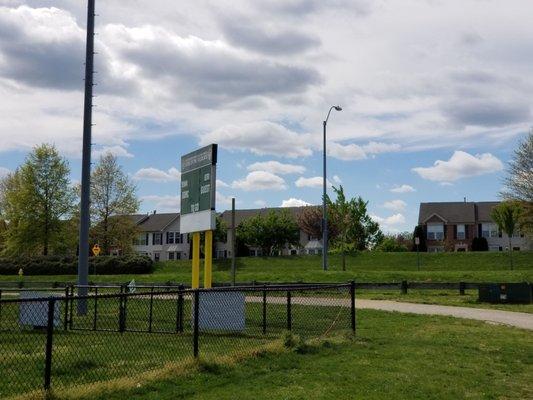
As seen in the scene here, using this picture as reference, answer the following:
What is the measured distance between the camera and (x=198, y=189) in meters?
16.4

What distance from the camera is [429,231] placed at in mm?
83938

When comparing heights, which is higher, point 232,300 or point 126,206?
point 126,206

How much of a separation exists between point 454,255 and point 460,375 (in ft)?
163

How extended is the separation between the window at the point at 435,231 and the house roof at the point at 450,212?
1.17 metres

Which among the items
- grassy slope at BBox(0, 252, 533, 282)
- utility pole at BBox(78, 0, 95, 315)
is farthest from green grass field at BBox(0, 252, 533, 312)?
utility pole at BBox(78, 0, 95, 315)

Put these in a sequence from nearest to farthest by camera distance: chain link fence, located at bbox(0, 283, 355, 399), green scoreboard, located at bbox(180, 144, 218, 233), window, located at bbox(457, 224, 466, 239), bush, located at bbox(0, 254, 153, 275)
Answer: chain link fence, located at bbox(0, 283, 355, 399) < green scoreboard, located at bbox(180, 144, 218, 233) < bush, located at bbox(0, 254, 153, 275) < window, located at bbox(457, 224, 466, 239)

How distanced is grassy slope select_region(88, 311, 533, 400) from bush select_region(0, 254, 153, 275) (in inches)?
1650

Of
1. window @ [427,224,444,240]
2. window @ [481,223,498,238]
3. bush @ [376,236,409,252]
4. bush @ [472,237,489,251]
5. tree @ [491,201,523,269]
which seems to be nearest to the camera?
tree @ [491,201,523,269]

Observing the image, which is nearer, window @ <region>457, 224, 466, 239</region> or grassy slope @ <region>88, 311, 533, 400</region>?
grassy slope @ <region>88, 311, 533, 400</region>

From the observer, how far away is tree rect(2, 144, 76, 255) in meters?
57.9

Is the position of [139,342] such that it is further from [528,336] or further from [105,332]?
[528,336]

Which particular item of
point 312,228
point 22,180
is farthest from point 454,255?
point 22,180

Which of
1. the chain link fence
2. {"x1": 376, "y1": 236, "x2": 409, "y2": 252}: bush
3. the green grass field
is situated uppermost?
{"x1": 376, "y1": 236, "x2": 409, "y2": 252}: bush

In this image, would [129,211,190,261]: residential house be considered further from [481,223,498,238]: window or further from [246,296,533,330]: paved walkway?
[246,296,533,330]: paved walkway
